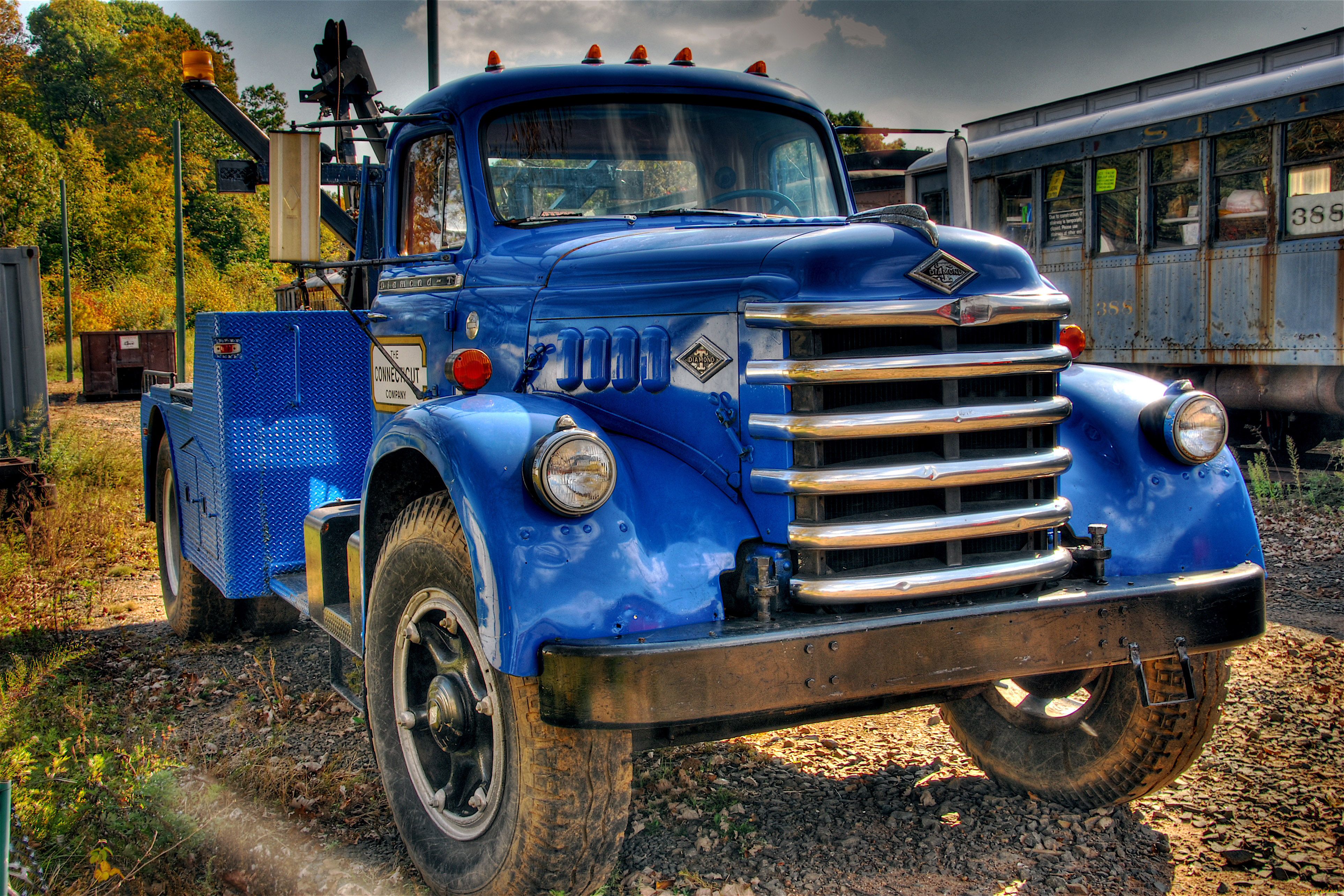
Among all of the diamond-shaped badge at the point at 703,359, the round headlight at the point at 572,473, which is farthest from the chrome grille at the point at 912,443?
the round headlight at the point at 572,473

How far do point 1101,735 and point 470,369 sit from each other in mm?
2385

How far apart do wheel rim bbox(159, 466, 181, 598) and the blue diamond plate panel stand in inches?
37.6

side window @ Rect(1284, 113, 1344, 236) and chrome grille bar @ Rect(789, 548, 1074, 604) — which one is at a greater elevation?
side window @ Rect(1284, 113, 1344, 236)

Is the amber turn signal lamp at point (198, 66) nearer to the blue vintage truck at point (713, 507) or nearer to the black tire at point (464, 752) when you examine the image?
the blue vintage truck at point (713, 507)

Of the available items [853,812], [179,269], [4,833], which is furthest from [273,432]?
[179,269]

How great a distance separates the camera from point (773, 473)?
9.24 feet

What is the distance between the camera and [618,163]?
3.92 meters

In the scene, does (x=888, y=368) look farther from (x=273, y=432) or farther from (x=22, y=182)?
(x=22, y=182)

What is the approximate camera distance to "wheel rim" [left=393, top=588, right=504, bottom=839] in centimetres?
287

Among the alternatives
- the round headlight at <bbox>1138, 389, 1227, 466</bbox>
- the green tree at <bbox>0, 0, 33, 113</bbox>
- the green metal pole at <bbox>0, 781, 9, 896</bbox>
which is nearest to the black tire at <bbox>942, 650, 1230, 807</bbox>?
the round headlight at <bbox>1138, 389, 1227, 466</bbox>

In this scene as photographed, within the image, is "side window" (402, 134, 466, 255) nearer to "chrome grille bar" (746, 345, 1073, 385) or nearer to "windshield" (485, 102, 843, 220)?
"windshield" (485, 102, 843, 220)

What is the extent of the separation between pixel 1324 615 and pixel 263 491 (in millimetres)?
5252

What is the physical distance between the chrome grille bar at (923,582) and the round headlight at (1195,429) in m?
0.62

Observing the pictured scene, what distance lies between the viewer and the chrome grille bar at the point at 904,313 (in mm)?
2740
